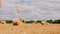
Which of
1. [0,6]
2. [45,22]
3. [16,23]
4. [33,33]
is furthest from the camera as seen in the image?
[45,22]

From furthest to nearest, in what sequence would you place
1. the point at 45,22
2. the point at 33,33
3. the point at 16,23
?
the point at 45,22, the point at 16,23, the point at 33,33

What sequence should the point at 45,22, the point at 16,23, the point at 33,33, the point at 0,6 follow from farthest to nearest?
the point at 45,22
the point at 16,23
the point at 0,6
the point at 33,33

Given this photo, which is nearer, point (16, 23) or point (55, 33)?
point (55, 33)

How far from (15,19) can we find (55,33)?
77.4 inches

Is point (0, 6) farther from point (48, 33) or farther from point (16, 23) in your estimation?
point (48, 33)

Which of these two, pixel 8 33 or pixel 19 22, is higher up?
pixel 8 33

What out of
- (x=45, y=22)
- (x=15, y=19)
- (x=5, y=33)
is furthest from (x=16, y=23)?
(x=5, y=33)

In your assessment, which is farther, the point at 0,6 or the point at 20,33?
the point at 0,6

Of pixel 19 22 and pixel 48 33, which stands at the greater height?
pixel 48 33

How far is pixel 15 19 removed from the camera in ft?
14.0

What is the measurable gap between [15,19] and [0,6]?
26.0 inches

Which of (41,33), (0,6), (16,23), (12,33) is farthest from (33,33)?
(16,23)

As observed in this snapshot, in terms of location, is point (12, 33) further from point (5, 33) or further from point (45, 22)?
point (45, 22)

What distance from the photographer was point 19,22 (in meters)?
4.37
